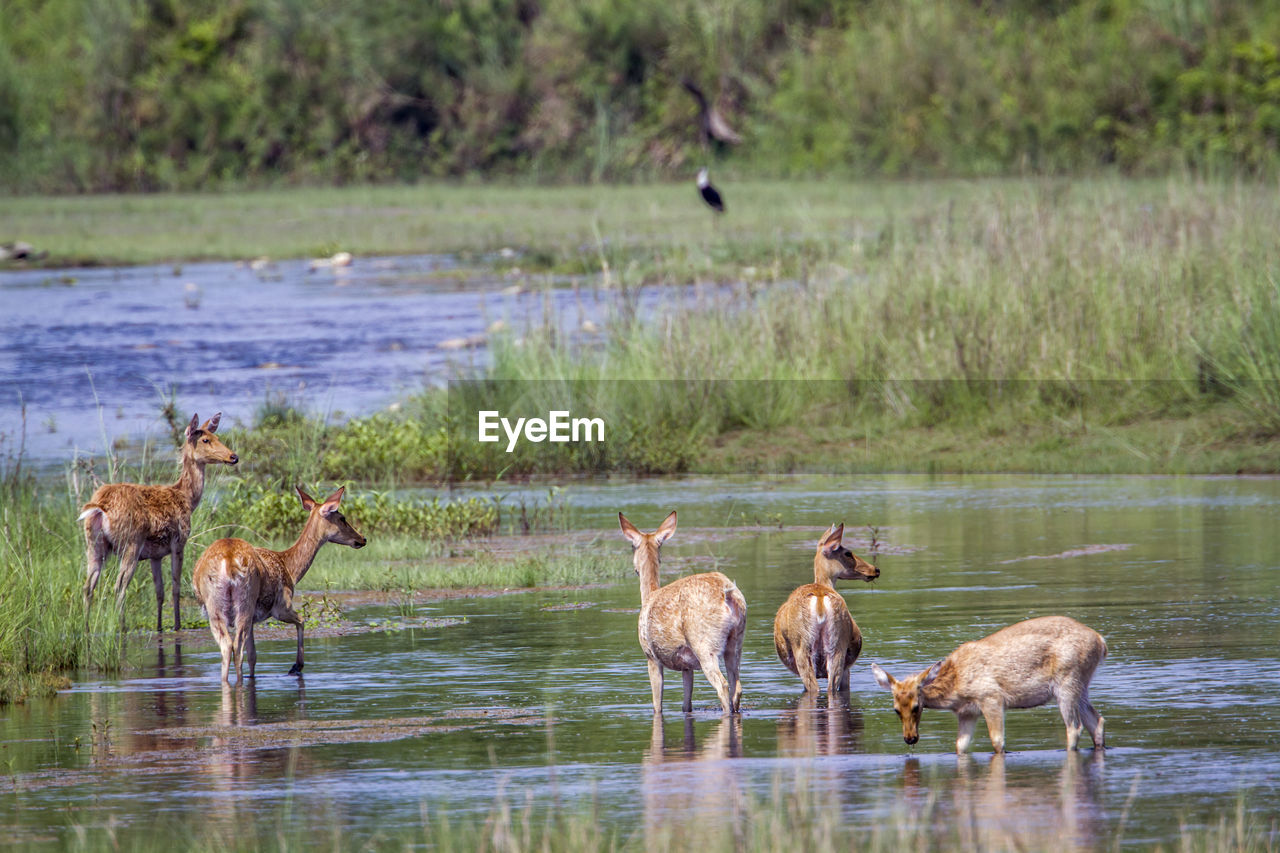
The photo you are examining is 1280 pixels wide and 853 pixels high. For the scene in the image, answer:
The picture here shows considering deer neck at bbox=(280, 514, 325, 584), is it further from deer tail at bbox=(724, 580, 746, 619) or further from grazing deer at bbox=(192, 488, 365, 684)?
deer tail at bbox=(724, 580, 746, 619)

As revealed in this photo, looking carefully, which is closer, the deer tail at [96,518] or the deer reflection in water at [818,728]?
the deer reflection in water at [818,728]

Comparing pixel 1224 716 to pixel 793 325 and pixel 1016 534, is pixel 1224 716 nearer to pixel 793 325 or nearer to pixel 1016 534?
pixel 1016 534

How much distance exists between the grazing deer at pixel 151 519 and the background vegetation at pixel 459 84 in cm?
3217

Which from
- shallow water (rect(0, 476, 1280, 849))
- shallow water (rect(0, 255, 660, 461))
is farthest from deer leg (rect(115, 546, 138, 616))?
shallow water (rect(0, 255, 660, 461))

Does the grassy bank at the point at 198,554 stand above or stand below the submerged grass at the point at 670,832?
above

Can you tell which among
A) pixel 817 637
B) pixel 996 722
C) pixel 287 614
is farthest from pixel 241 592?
pixel 996 722

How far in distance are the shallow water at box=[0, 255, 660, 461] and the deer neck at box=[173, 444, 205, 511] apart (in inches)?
248

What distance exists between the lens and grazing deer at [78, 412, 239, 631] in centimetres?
1292

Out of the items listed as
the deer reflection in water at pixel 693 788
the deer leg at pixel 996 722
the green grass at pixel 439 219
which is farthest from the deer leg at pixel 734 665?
the green grass at pixel 439 219

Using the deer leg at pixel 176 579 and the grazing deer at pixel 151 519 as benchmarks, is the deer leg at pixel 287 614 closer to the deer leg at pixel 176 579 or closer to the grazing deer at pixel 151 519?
the grazing deer at pixel 151 519

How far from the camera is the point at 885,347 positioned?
2183 cm

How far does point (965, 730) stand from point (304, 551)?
4813 mm

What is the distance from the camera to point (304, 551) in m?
12.2

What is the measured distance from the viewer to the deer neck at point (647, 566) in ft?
34.2
